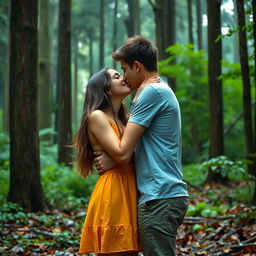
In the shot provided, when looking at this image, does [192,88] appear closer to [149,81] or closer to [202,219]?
[202,219]

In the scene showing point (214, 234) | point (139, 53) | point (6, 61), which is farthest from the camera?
point (6, 61)

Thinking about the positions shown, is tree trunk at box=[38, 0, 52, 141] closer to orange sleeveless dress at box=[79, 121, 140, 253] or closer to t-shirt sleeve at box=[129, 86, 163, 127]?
orange sleeveless dress at box=[79, 121, 140, 253]

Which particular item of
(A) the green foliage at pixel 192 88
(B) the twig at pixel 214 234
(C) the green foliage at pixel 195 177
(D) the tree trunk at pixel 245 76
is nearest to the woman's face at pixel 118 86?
(B) the twig at pixel 214 234

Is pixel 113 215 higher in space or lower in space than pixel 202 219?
higher

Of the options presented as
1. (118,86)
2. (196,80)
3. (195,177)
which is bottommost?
(195,177)

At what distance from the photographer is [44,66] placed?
66.5 feet

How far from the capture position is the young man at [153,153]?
128 inches

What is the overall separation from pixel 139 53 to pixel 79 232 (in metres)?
4.43

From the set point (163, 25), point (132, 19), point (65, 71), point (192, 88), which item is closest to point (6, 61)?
point (132, 19)

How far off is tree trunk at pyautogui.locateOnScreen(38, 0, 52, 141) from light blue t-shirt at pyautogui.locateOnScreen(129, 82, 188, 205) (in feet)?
56.3

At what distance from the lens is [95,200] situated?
11.6ft

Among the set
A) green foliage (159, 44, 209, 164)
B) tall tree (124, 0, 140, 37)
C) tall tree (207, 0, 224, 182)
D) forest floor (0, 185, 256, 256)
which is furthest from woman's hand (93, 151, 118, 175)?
tall tree (124, 0, 140, 37)

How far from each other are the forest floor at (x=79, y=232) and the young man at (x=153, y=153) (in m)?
2.36

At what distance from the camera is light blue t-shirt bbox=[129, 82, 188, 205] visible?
330 centimetres
